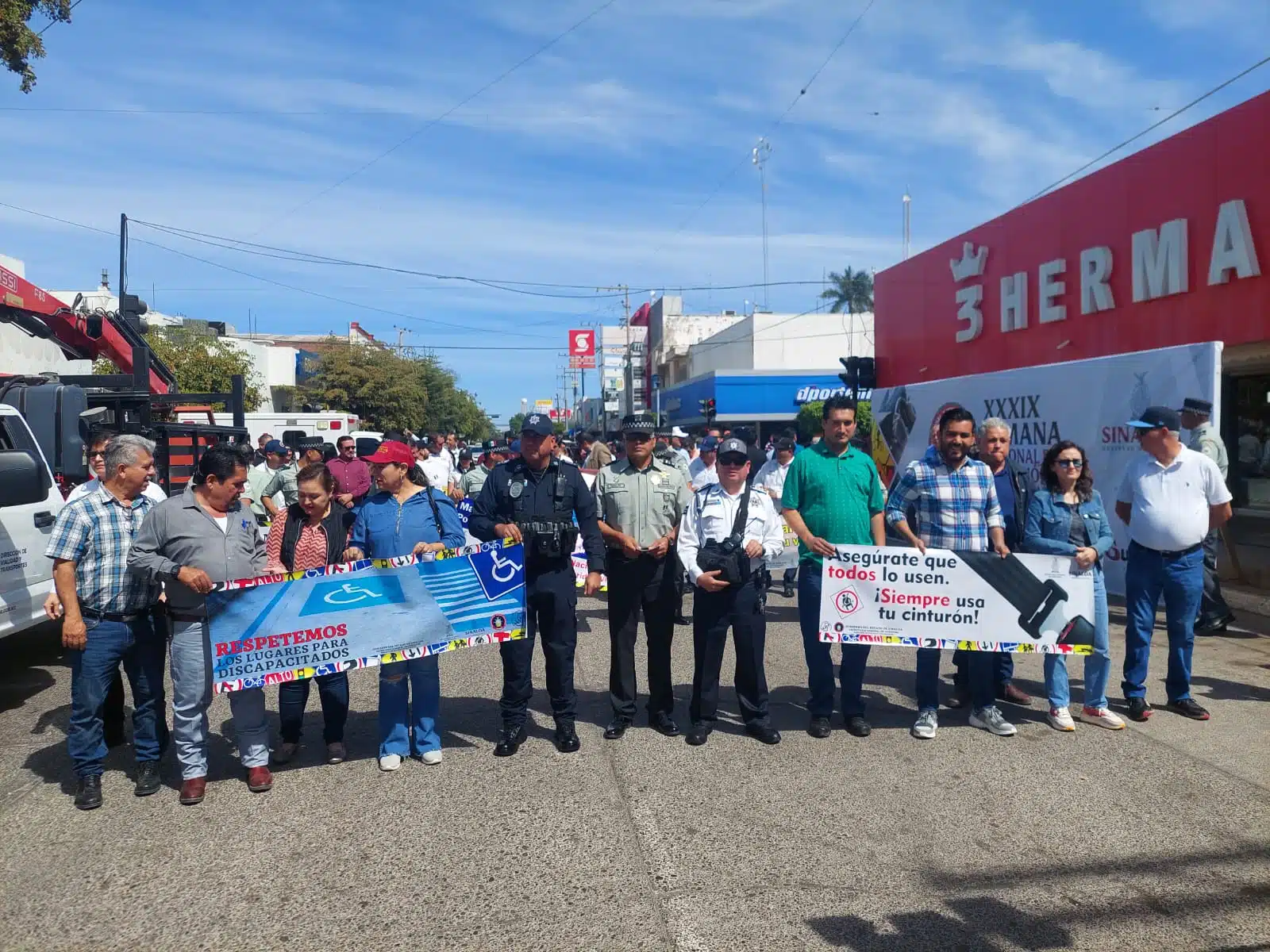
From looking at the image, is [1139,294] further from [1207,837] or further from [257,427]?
[257,427]

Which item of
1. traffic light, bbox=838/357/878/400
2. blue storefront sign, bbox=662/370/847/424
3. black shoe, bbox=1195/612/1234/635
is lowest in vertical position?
black shoe, bbox=1195/612/1234/635

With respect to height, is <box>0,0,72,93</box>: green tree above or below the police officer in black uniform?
above

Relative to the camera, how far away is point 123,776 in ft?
17.7

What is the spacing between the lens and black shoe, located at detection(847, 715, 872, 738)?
19.4 ft

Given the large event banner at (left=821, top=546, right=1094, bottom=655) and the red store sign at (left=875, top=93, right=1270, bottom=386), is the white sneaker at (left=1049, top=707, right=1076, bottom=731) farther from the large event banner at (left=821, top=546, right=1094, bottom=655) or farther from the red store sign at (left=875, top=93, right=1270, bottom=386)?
the red store sign at (left=875, top=93, right=1270, bottom=386)

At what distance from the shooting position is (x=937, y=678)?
5965 millimetres

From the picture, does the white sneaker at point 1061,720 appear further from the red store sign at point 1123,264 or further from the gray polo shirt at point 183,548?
the red store sign at point 1123,264

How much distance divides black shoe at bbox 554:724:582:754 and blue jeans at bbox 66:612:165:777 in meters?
2.17

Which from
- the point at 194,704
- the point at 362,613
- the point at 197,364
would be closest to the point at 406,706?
the point at 362,613

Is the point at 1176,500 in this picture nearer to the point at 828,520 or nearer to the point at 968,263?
the point at 828,520

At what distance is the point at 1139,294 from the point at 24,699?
13.2 meters

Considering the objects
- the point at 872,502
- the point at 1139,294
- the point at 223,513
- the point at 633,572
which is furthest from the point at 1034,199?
the point at 223,513

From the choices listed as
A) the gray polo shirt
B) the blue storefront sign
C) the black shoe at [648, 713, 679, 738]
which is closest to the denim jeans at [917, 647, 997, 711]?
the black shoe at [648, 713, 679, 738]

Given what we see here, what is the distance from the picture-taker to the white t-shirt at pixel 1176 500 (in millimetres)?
6066
